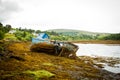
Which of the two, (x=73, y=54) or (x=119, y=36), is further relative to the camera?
(x=119, y=36)

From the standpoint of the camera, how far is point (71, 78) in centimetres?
1336

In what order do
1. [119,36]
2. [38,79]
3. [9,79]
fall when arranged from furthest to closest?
[119,36], [38,79], [9,79]

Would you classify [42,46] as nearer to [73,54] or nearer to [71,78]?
[73,54]

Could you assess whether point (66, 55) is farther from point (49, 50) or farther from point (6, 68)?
point (6, 68)

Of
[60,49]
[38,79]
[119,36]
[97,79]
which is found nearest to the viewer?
[38,79]

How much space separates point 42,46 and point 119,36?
116626 millimetres

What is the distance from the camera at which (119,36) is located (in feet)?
445

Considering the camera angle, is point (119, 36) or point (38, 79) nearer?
point (38, 79)

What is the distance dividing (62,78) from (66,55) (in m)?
15.0

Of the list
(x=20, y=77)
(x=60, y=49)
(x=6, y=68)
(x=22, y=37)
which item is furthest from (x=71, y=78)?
(x=22, y=37)

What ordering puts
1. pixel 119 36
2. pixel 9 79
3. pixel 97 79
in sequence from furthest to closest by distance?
1. pixel 119 36
2. pixel 97 79
3. pixel 9 79

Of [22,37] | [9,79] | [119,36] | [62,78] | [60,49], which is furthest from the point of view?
[119,36]

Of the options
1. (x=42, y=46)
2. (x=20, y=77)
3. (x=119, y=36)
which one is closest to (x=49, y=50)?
(x=42, y=46)

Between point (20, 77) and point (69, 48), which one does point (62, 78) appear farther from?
point (69, 48)
